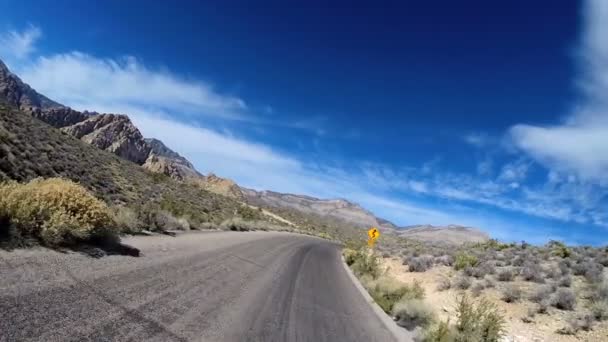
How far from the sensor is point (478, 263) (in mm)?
21281

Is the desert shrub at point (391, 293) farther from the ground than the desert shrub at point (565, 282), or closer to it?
closer to it

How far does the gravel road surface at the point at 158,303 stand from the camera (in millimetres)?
5219

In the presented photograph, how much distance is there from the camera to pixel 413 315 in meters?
12.1

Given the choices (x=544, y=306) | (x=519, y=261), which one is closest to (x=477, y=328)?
(x=544, y=306)

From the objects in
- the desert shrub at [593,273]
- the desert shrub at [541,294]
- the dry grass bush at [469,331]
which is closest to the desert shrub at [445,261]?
the desert shrub at [593,273]

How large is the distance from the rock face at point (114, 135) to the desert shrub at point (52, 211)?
14339 centimetres

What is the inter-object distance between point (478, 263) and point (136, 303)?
63.0 ft

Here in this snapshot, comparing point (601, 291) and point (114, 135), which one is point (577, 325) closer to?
point (601, 291)

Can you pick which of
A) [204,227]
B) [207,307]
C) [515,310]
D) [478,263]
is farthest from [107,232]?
[478,263]

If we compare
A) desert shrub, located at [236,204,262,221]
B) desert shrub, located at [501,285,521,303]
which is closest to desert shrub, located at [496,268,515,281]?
desert shrub, located at [501,285,521,303]

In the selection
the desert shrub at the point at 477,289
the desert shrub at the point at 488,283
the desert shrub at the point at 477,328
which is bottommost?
the desert shrub at the point at 477,328

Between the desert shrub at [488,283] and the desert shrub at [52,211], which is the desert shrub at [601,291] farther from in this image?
the desert shrub at [52,211]

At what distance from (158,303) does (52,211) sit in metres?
3.59

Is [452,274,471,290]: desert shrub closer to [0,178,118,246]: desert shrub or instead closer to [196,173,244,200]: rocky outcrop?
[0,178,118,246]: desert shrub
